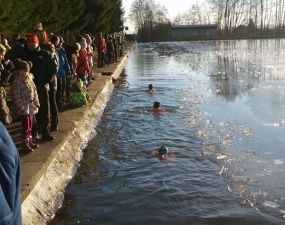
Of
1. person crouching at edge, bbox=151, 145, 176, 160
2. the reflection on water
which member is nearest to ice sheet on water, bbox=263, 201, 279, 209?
the reflection on water

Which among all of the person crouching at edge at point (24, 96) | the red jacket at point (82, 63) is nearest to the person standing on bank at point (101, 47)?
the red jacket at point (82, 63)

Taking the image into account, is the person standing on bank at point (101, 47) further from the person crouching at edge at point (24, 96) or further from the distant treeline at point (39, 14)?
the person crouching at edge at point (24, 96)

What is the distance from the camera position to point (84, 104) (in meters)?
10.0

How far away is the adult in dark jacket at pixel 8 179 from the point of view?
150 cm

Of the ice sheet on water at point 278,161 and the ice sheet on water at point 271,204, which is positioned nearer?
the ice sheet on water at point 271,204

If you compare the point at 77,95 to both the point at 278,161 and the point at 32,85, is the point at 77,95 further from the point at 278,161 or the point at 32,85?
the point at 278,161

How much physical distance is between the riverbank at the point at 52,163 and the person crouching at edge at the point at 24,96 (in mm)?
323

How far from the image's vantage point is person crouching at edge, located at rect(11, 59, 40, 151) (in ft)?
18.7

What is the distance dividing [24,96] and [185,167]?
255 centimetres

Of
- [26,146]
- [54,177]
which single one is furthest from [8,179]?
[26,146]

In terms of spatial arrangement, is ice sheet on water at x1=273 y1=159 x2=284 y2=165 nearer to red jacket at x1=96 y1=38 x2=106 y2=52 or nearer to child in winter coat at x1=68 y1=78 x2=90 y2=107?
child in winter coat at x1=68 y1=78 x2=90 y2=107

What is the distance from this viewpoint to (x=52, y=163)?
5.85m

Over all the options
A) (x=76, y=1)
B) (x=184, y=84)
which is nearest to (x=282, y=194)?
(x=184, y=84)

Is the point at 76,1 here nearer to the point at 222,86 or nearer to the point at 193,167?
the point at 222,86
